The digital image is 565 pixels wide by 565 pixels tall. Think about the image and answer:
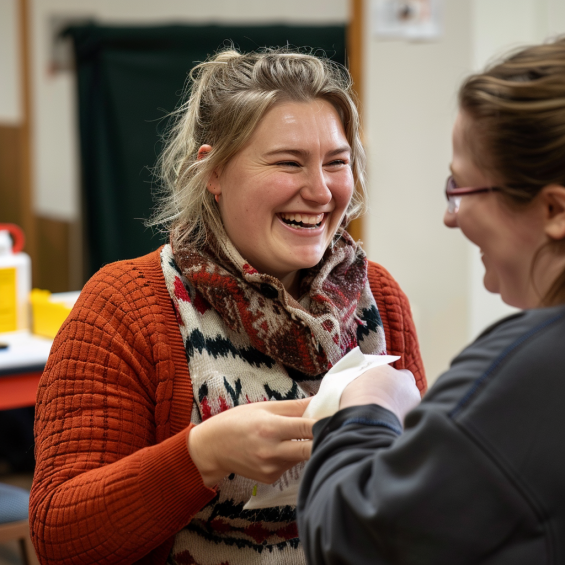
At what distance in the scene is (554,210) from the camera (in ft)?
2.51

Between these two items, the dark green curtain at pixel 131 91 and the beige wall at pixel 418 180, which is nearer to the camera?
the beige wall at pixel 418 180

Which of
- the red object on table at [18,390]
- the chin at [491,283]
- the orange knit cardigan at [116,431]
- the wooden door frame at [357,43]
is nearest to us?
the chin at [491,283]

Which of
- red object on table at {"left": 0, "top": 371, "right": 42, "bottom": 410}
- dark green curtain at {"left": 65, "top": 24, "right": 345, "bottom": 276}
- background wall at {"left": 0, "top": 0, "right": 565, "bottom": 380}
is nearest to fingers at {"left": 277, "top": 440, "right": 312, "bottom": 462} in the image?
red object on table at {"left": 0, "top": 371, "right": 42, "bottom": 410}

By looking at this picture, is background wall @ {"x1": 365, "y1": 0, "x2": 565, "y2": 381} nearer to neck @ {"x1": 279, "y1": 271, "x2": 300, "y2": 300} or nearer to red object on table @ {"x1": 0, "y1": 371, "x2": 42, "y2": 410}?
red object on table @ {"x1": 0, "y1": 371, "x2": 42, "y2": 410}

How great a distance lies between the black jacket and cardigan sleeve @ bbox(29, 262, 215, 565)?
44 cm

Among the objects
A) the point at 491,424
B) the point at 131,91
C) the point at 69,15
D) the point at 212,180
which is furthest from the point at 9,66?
the point at 491,424

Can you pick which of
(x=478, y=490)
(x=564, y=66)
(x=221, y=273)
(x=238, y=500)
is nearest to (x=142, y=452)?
(x=238, y=500)

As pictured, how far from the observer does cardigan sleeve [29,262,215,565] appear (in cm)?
108

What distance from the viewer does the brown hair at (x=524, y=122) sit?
0.73 metres

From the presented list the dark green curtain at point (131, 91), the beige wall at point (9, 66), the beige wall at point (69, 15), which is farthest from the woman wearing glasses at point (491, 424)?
the beige wall at point (9, 66)

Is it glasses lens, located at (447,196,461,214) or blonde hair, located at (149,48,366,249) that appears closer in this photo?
glasses lens, located at (447,196,461,214)

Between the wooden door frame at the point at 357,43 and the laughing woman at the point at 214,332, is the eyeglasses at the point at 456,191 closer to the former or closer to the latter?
the laughing woman at the point at 214,332

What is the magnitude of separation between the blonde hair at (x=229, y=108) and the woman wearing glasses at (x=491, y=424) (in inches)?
22.5

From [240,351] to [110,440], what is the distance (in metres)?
0.28
